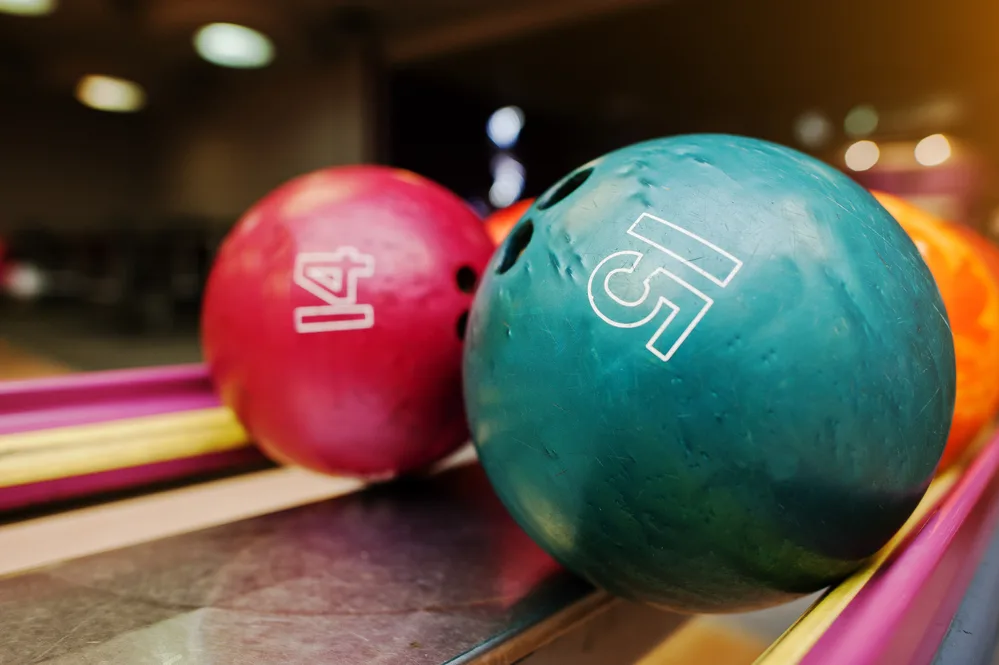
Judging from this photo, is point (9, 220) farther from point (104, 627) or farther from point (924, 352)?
point (924, 352)

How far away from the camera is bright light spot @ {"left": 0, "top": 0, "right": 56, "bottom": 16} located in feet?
15.5

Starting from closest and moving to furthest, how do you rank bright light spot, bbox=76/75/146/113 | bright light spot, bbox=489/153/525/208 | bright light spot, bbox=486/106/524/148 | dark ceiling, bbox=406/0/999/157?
1. dark ceiling, bbox=406/0/999/157
2. bright light spot, bbox=76/75/146/113
3. bright light spot, bbox=486/106/524/148
4. bright light spot, bbox=489/153/525/208

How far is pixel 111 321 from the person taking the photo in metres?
5.76

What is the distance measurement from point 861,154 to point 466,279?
297 inches

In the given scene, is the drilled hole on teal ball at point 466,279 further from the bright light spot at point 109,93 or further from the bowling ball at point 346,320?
the bright light spot at point 109,93

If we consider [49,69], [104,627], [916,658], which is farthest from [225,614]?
[49,69]

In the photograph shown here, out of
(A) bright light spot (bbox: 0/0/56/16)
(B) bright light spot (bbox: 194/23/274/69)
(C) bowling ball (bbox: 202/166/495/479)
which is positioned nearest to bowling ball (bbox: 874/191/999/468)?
(C) bowling ball (bbox: 202/166/495/479)

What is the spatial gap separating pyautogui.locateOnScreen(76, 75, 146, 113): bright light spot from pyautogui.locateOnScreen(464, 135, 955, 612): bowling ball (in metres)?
7.78

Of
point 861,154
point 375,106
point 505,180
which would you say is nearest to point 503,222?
point 375,106

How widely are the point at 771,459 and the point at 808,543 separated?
0.41ft

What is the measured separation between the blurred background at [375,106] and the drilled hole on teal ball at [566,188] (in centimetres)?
334

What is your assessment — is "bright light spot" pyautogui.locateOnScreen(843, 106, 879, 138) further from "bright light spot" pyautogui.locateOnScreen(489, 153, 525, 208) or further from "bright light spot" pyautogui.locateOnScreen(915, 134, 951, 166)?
"bright light spot" pyautogui.locateOnScreen(489, 153, 525, 208)

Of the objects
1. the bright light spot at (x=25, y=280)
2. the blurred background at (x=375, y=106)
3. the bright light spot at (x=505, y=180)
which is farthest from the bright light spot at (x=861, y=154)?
the bright light spot at (x=25, y=280)

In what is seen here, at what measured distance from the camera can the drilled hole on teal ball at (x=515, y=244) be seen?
37.1 inches
